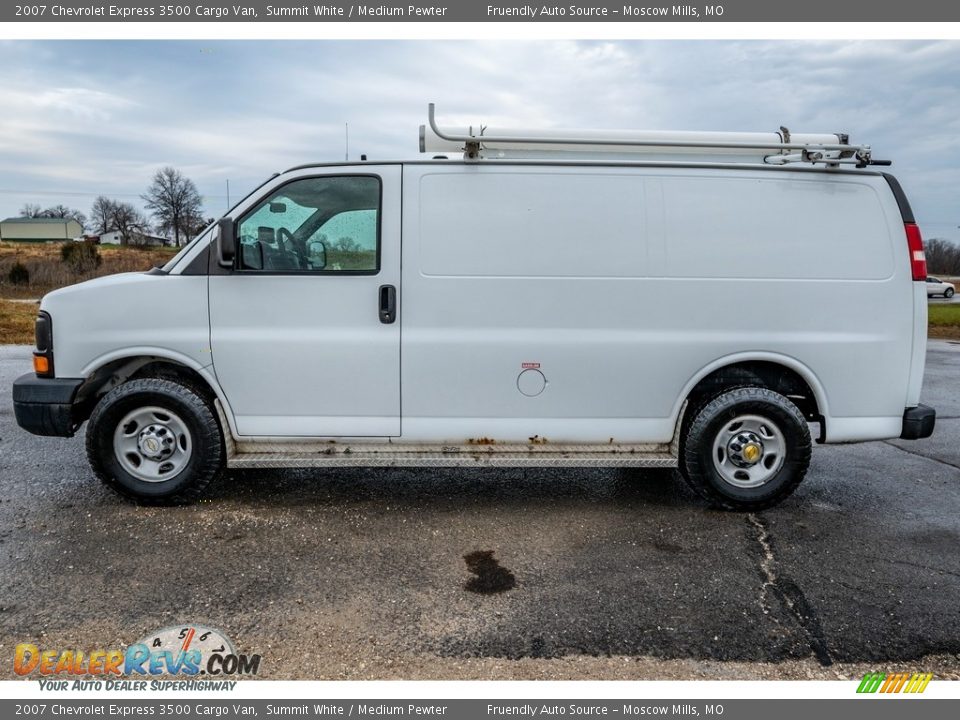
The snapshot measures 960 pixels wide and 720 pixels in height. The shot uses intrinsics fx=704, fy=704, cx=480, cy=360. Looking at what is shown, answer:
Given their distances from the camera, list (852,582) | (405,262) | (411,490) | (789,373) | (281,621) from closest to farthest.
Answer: (281,621), (852,582), (405,262), (789,373), (411,490)

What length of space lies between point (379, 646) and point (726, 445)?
273cm

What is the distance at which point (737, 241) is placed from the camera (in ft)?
15.1

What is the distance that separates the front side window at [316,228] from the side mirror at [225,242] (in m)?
0.09

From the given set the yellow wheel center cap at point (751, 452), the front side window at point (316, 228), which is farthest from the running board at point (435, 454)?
the front side window at point (316, 228)

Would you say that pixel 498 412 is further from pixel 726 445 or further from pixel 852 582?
pixel 852 582

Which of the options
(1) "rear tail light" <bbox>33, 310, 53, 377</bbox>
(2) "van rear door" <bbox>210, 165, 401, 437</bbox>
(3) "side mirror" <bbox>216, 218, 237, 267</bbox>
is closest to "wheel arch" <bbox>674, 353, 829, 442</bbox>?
(2) "van rear door" <bbox>210, 165, 401, 437</bbox>

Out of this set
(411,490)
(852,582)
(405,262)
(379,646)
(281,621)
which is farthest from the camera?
(411,490)

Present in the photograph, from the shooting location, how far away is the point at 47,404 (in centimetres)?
455

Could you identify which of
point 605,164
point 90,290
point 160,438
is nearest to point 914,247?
point 605,164

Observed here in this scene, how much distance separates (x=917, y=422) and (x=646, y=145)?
2594mm

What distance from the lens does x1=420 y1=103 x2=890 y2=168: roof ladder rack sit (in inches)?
179

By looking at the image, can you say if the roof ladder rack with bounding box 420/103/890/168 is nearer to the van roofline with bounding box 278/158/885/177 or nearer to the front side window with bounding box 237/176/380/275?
the van roofline with bounding box 278/158/885/177

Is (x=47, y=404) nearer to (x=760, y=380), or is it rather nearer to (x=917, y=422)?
(x=760, y=380)

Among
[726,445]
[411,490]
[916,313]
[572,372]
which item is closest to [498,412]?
[572,372]
